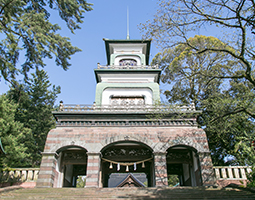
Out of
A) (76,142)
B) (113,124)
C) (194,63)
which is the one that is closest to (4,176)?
(76,142)

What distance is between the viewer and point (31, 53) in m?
13.3

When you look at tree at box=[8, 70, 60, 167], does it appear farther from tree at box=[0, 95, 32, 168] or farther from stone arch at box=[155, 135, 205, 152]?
stone arch at box=[155, 135, 205, 152]

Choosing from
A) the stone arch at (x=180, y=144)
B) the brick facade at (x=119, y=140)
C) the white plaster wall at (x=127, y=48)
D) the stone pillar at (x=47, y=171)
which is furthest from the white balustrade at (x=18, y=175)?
the white plaster wall at (x=127, y=48)

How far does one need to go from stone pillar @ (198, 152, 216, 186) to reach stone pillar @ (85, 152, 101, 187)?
623 centimetres

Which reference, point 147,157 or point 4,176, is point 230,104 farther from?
point 4,176

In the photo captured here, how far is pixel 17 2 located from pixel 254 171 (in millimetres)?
14777

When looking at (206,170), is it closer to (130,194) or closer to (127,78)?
(130,194)

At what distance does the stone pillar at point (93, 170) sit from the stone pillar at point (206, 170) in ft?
20.4

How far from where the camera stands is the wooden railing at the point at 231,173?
43.2 feet

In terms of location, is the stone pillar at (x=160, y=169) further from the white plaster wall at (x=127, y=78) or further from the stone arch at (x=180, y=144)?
the white plaster wall at (x=127, y=78)

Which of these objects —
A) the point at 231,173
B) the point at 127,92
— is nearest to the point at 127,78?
the point at 127,92

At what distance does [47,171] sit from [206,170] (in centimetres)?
951

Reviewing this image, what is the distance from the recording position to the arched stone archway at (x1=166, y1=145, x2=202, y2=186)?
14.1 metres

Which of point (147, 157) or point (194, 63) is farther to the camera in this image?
point (194, 63)
